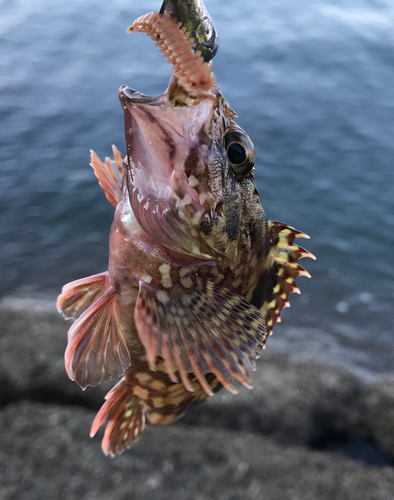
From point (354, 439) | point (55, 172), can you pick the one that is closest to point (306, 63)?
point (55, 172)

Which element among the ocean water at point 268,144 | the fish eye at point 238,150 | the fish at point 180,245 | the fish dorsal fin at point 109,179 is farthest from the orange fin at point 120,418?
the ocean water at point 268,144

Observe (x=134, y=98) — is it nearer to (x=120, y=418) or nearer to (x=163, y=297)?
(x=163, y=297)

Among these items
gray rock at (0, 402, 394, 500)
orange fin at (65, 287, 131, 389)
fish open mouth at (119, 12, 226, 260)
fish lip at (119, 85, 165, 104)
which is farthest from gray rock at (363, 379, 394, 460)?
fish lip at (119, 85, 165, 104)

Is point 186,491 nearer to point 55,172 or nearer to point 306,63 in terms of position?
point 55,172

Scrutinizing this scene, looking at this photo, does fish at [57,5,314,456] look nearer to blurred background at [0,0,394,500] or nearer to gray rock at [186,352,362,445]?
blurred background at [0,0,394,500]

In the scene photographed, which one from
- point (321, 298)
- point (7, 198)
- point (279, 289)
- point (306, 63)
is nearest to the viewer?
point (279, 289)

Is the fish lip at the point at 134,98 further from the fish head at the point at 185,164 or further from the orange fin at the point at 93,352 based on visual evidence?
the orange fin at the point at 93,352

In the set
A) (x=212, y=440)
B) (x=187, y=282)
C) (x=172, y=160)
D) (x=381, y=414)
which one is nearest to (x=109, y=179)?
(x=172, y=160)
